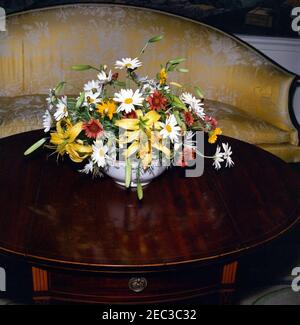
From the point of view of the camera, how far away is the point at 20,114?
2.37 metres

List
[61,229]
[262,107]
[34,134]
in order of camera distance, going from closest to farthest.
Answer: [61,229] → [34,134] → [262,107]

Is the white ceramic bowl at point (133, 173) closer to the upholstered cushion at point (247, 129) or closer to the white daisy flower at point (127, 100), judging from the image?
the white daisy flower at point (127, 100)

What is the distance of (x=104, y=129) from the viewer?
4.37 ft

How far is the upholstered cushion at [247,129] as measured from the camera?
96.4 inches

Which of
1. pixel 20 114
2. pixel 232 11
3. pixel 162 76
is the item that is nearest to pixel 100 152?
pixel 162 76

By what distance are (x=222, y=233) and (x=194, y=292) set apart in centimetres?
19

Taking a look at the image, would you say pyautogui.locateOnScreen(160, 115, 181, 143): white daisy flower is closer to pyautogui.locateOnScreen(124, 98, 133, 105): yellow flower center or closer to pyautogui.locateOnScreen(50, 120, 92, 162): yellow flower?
pyautogui.locateOnScreen(124, 98, 133, 105): yellow flower center

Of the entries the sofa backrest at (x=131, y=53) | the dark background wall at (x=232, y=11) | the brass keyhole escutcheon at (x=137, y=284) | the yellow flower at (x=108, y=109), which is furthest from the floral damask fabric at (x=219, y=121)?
the brass keyhole escutcheon at (x=137, y=284)

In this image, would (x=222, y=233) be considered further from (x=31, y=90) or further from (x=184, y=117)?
(x=31, y=90)

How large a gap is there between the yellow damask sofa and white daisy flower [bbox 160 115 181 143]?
3.99 feet

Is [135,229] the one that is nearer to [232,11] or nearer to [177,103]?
[177,103]

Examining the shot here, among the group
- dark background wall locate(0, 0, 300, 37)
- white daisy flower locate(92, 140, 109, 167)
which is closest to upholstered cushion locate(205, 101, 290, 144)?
dark background wall locate(0, 0, 300, 37)
